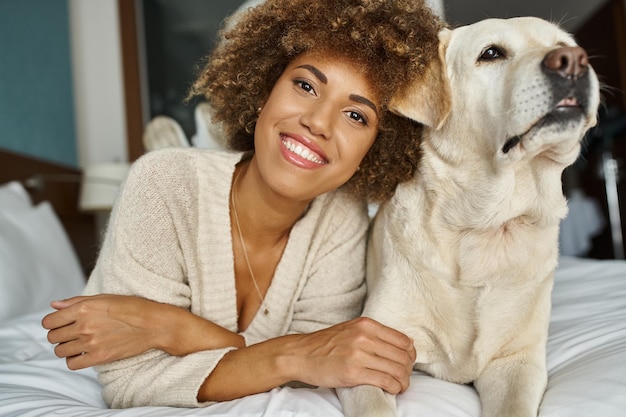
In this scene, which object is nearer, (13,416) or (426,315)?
(13,416)

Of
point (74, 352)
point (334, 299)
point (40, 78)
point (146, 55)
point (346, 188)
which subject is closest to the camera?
point (74, 352)

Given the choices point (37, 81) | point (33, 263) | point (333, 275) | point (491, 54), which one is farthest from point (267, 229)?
point (37, 81)

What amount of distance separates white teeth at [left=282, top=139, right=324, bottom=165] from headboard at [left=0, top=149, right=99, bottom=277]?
2.11 meters

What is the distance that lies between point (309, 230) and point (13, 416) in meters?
0.82

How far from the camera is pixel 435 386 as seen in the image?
4.03 ft

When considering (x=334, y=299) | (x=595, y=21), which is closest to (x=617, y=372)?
(x=334, y=299)

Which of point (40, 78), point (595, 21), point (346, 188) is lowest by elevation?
point (346, 188)

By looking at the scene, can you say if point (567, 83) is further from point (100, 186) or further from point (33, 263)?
point (100, 186)

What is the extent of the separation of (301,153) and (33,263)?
1671mm

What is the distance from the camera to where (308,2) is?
1510 mm

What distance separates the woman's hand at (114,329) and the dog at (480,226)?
423 millimetres

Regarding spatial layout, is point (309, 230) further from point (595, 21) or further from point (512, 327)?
point (595, 21)

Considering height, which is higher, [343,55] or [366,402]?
[343,55]

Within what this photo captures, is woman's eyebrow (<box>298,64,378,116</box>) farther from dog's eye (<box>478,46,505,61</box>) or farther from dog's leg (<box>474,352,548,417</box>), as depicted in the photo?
dog's leg (<box>474,352,548,417</box>)
